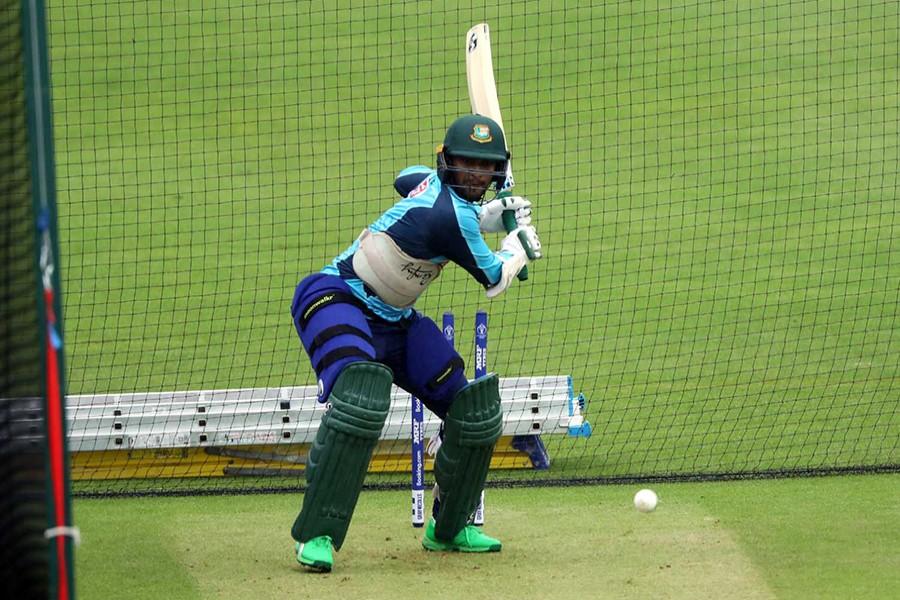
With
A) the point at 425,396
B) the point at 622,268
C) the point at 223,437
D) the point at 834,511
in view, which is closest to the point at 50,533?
the point at 425,396

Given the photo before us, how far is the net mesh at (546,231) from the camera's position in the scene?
348 inches

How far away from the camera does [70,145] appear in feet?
54.4

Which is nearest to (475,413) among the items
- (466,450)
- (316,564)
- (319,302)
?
(466,450)

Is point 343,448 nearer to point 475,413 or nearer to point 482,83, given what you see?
point 475,413

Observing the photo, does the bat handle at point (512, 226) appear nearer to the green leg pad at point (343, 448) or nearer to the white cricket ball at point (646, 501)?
the green leg pad at point (343, 448)

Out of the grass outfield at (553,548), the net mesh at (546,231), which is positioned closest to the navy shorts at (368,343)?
the grass outfield at (553,548)

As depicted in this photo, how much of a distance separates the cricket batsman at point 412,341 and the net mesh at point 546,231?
1464 mm

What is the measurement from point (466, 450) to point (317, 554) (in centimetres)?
84

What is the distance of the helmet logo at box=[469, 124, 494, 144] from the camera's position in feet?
21.7

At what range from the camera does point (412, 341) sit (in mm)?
6848

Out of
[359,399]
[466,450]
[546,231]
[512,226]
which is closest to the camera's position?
[359,399]

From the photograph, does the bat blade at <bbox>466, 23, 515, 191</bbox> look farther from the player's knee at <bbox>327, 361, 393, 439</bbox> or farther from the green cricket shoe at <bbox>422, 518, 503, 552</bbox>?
the green cricket shoe at <bbox>422, 518, 503, 552</bbox>

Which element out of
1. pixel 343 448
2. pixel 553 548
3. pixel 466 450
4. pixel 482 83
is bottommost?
pixel 553 548

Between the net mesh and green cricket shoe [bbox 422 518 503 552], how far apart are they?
49.1 inches
